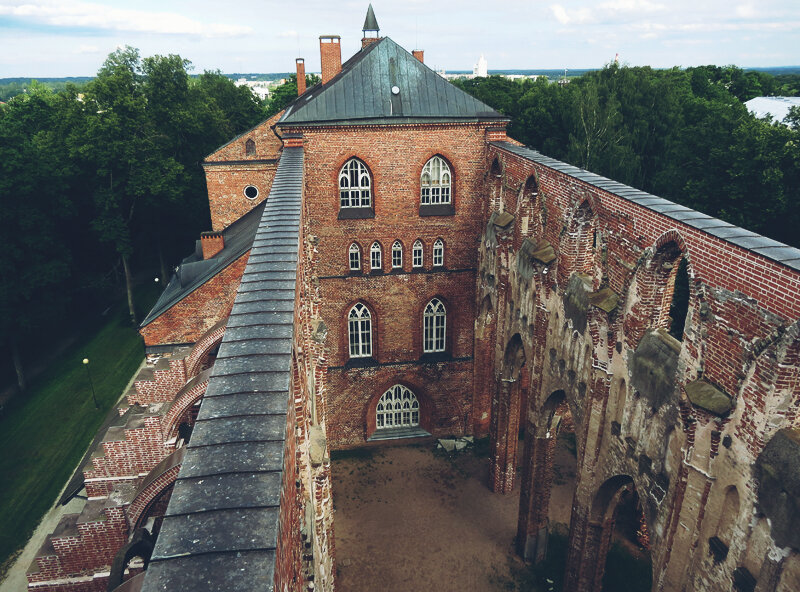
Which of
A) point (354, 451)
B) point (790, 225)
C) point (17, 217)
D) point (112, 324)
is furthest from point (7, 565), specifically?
point (790, 225)

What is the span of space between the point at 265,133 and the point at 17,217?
1304cm

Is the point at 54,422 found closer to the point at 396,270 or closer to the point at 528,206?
the point at 396,270

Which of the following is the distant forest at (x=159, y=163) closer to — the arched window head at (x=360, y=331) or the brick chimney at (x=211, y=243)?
the brick chimney at (x=211, y=243)

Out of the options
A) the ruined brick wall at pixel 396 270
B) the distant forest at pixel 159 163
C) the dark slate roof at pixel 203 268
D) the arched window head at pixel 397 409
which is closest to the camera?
the dark slate roof at pixel 203 268

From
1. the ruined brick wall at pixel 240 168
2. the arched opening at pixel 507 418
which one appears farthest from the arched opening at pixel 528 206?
the ruined brick wall at pixel 240 168

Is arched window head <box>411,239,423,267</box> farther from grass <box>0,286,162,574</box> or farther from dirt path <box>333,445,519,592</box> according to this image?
grass <box>0,286,162,574</box>

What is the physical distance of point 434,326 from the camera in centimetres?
2350

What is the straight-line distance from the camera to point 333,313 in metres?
22.4

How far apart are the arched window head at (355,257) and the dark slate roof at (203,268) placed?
3.78 m

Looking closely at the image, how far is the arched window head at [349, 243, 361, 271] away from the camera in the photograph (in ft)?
71.8

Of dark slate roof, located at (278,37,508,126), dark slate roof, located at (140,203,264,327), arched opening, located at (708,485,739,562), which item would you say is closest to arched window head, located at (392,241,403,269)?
dark slate roof, located at (278,37,508,126)

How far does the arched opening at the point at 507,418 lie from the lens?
1930 cm

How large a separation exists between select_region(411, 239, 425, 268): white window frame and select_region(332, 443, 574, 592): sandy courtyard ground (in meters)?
8.02

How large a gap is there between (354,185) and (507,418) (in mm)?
10439
